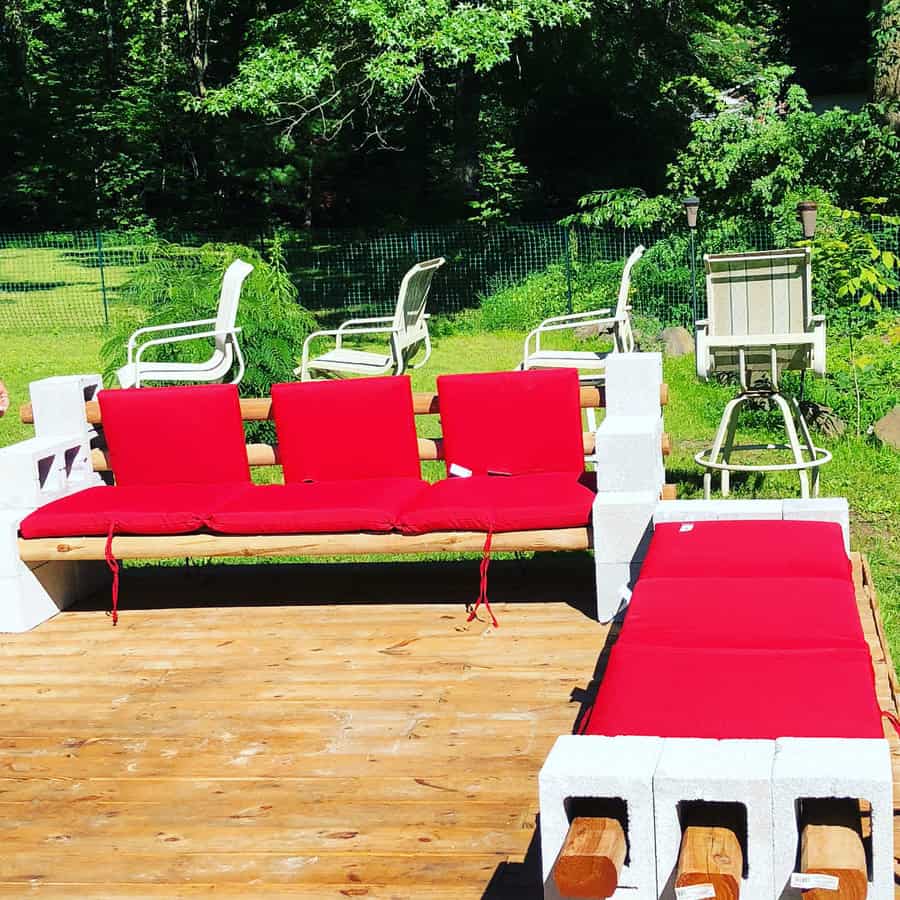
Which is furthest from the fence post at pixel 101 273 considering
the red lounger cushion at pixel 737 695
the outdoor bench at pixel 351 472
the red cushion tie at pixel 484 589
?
the red lounger cushion at pixel 737 695

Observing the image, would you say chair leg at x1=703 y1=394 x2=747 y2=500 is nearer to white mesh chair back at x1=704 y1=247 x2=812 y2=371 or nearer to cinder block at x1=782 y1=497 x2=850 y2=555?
white mesh chair back at x1=704 y1=247 x2=812 y2=371

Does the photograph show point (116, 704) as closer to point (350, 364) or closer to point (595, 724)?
point (595, 724)

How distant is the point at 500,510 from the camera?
4.29 meters

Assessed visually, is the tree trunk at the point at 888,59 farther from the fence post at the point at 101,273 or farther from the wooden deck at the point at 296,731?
the wooden deck at the point at 296,731

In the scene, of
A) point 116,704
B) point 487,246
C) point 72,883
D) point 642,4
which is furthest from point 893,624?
point 642,4

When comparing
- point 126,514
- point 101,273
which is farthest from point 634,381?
point 101,273

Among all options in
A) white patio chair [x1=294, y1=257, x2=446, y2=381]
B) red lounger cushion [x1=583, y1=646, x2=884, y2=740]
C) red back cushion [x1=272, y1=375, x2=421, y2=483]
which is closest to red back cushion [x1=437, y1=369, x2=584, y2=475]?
red back cushion [x1=272, y1=375, x2=421, y2=483]

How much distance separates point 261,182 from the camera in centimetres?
2523

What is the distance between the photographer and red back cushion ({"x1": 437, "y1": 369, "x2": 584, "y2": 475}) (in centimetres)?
475

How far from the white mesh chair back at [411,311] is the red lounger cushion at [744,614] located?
340 centimetres

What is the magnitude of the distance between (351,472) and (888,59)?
11530 mm

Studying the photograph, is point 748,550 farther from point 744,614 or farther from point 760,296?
point 760,296

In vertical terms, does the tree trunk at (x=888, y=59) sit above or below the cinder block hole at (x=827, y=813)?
above

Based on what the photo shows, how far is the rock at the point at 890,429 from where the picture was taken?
7.37 meters
